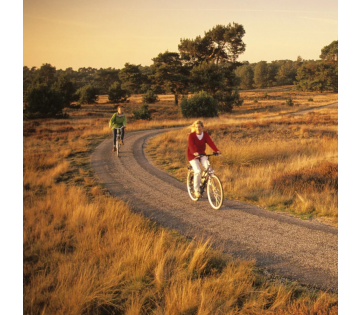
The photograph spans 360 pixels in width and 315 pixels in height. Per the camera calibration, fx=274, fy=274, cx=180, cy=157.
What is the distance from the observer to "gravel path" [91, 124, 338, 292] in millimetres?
4677

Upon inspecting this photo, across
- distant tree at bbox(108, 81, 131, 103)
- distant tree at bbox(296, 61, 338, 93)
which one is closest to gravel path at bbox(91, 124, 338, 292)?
distant tree at bbox(108, 81, 131, 103)

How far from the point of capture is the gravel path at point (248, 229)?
184 inches

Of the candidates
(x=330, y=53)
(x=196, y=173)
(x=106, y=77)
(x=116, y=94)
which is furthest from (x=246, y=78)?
(x=196, y=173)

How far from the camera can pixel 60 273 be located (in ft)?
14.1

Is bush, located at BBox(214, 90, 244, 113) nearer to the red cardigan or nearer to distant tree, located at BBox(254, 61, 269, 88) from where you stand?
the red cardigan

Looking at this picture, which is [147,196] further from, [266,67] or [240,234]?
[266,67]

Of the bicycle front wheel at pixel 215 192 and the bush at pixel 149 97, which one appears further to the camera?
the bush at pixel 149 97

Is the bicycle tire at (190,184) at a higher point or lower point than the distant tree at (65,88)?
lower

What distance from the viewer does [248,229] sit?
245 inches

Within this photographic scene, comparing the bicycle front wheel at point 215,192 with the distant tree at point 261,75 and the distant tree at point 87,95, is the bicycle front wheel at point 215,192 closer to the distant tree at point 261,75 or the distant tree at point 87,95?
the distant tree at point 87,95

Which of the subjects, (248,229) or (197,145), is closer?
(248,229)

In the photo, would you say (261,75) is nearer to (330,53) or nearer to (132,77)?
(330,53)

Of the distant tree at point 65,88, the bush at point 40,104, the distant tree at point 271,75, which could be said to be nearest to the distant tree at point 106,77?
the distant tree at point 65,88

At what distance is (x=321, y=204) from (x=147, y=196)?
16.7ft
